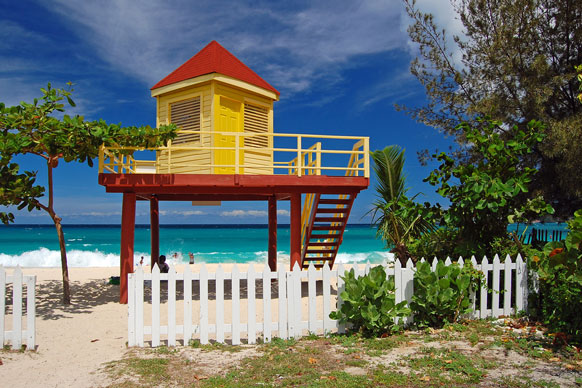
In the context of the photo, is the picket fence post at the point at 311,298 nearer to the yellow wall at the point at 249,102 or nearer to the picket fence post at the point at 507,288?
the picket fence post at the point at 507,288

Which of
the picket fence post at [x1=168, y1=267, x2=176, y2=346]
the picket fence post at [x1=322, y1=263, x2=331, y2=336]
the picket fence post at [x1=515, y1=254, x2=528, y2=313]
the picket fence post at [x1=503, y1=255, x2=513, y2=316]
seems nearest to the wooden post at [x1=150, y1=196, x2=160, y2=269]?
the picket fence post at [x1=168, y1=267, x2=176, y2=346]

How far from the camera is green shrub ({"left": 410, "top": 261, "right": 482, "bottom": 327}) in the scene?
8.23 m

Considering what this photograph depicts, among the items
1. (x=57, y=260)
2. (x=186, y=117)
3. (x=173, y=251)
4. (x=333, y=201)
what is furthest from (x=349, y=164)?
(x=173, y=251)

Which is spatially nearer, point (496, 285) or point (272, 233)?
point (496, 285)

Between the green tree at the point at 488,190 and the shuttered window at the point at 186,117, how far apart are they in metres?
7.29

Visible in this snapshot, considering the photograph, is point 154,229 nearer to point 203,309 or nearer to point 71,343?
point 71,343

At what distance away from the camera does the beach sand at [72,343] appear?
6.39 m

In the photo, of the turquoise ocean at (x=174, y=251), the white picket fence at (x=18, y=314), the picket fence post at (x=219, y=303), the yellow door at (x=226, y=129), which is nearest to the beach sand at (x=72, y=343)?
the white picket fence at (x=18, y=314)

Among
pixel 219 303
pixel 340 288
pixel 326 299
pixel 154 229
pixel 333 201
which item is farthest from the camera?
pixel 154 229

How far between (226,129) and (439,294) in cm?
825

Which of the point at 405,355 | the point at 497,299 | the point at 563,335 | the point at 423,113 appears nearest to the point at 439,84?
the point at 423,113

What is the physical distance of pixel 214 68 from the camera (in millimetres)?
13547

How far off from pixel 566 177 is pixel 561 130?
1.57 meters

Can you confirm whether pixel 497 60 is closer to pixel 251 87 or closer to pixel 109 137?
pixel 251 87
